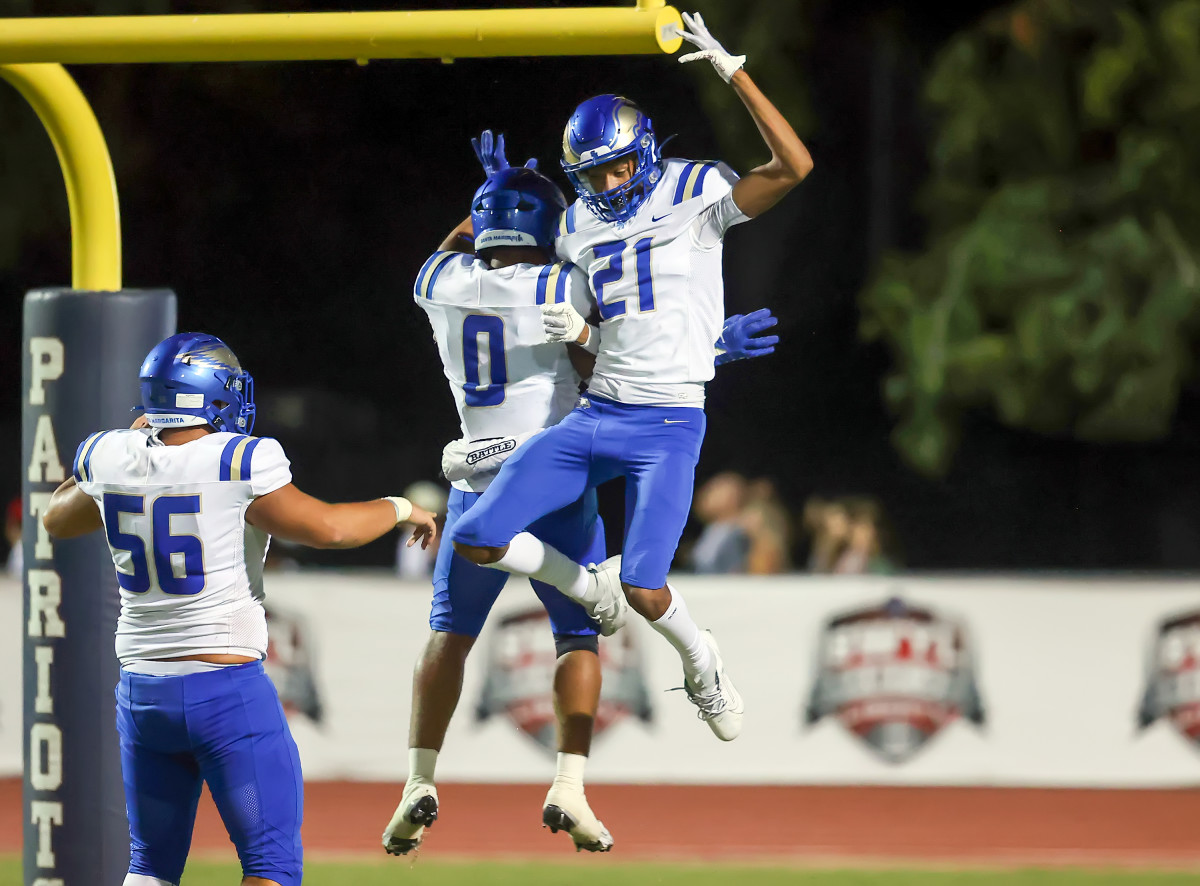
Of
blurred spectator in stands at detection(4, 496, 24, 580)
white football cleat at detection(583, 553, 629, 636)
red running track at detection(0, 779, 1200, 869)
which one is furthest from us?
blurred spectator in stands at detection(4, 496, 24, 580)

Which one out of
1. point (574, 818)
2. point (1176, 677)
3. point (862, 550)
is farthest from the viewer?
point (862, 550)

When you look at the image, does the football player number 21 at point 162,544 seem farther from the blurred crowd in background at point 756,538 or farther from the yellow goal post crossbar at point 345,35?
the blurred crowd in background at point 756,538

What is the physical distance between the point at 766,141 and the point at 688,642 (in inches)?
53.9

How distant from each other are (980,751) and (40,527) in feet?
21.6

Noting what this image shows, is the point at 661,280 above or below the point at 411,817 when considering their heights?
above

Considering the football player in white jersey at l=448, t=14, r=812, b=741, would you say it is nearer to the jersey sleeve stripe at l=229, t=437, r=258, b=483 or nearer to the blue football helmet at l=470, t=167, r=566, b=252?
the blue football helmet at l=470, t=167, r=566, b=252

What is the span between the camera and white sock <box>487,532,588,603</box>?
14.8ft

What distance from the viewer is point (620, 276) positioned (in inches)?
177

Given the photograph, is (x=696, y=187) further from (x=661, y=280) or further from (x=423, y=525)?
(x=423, y=525)

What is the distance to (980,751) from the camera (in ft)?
34.4

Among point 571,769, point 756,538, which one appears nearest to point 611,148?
point 571,769

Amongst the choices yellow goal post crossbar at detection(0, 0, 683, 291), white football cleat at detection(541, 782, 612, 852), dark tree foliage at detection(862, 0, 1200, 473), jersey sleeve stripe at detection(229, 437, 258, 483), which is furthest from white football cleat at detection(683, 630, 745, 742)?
dark tree foliage at detection(862, 0, 1200, 473)

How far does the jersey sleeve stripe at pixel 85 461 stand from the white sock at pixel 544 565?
3.68 ft

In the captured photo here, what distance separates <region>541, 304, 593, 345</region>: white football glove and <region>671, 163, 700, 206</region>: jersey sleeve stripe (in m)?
0.40
